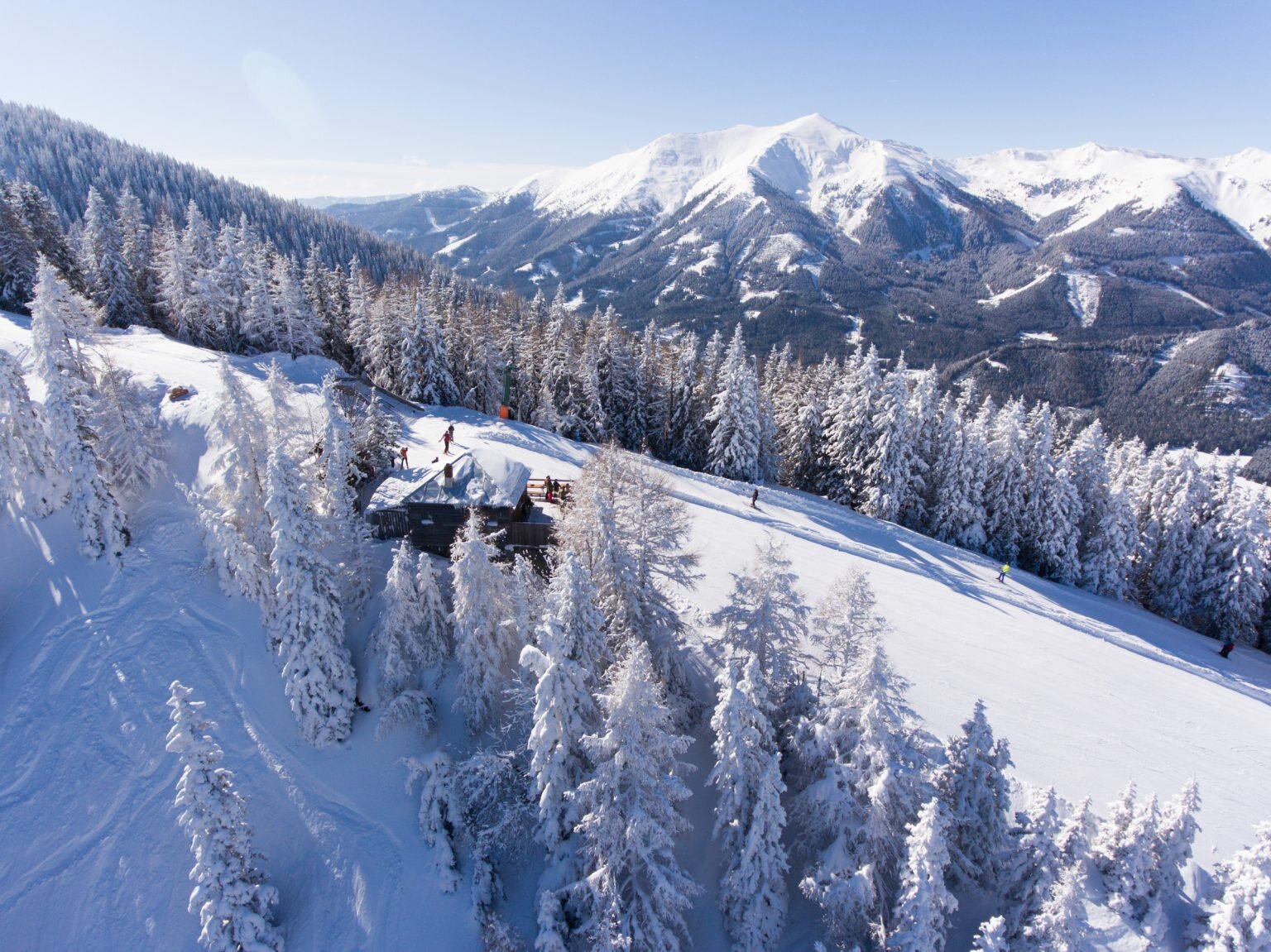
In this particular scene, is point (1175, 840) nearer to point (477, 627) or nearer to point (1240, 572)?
point (477, 627)

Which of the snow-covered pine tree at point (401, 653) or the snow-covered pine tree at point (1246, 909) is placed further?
the snow-covered pine tree at point (401, 653)

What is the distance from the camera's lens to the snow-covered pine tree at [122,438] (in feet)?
75.2

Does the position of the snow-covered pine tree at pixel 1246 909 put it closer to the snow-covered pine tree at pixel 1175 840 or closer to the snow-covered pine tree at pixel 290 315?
the snow-covered pine tree at pixel 1175 840

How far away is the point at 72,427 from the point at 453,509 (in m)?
13.5

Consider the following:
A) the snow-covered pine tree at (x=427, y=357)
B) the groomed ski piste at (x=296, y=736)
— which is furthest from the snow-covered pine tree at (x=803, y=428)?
the snow-covered pine tree at (x=427, y=357)

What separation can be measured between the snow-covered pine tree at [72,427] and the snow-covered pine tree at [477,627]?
1517 cm

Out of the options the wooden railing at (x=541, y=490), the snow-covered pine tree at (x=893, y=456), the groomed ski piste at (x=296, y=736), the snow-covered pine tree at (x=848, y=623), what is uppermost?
the snow-covered pine tree at (x=893, y=456)

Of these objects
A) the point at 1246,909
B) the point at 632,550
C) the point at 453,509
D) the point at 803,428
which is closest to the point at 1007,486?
the point at 803,428

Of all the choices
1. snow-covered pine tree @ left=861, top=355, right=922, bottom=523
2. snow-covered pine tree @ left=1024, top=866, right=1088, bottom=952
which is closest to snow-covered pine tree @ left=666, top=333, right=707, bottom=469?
snow-covered pine tree @ left=861, top=355, right=922, bottom=523

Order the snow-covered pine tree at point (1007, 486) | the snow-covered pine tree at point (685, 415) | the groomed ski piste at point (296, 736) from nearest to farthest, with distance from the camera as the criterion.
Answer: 1. the groomed ski piste at point (296, 736)
2. the snow-covered pine tree at point (1007, 486)
3. the snow-covered pine tree at point (685, 415)

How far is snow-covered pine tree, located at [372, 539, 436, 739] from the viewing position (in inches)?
707

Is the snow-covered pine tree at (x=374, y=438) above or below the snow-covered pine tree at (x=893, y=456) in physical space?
below

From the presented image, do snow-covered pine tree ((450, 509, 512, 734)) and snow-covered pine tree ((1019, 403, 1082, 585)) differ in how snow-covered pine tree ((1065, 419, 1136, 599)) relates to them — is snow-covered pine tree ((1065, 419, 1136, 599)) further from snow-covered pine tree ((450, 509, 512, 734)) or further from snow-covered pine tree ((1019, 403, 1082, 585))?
snow-covered pine tree ((450, 509, 512, 734))

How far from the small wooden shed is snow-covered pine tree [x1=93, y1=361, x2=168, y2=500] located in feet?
32.1
